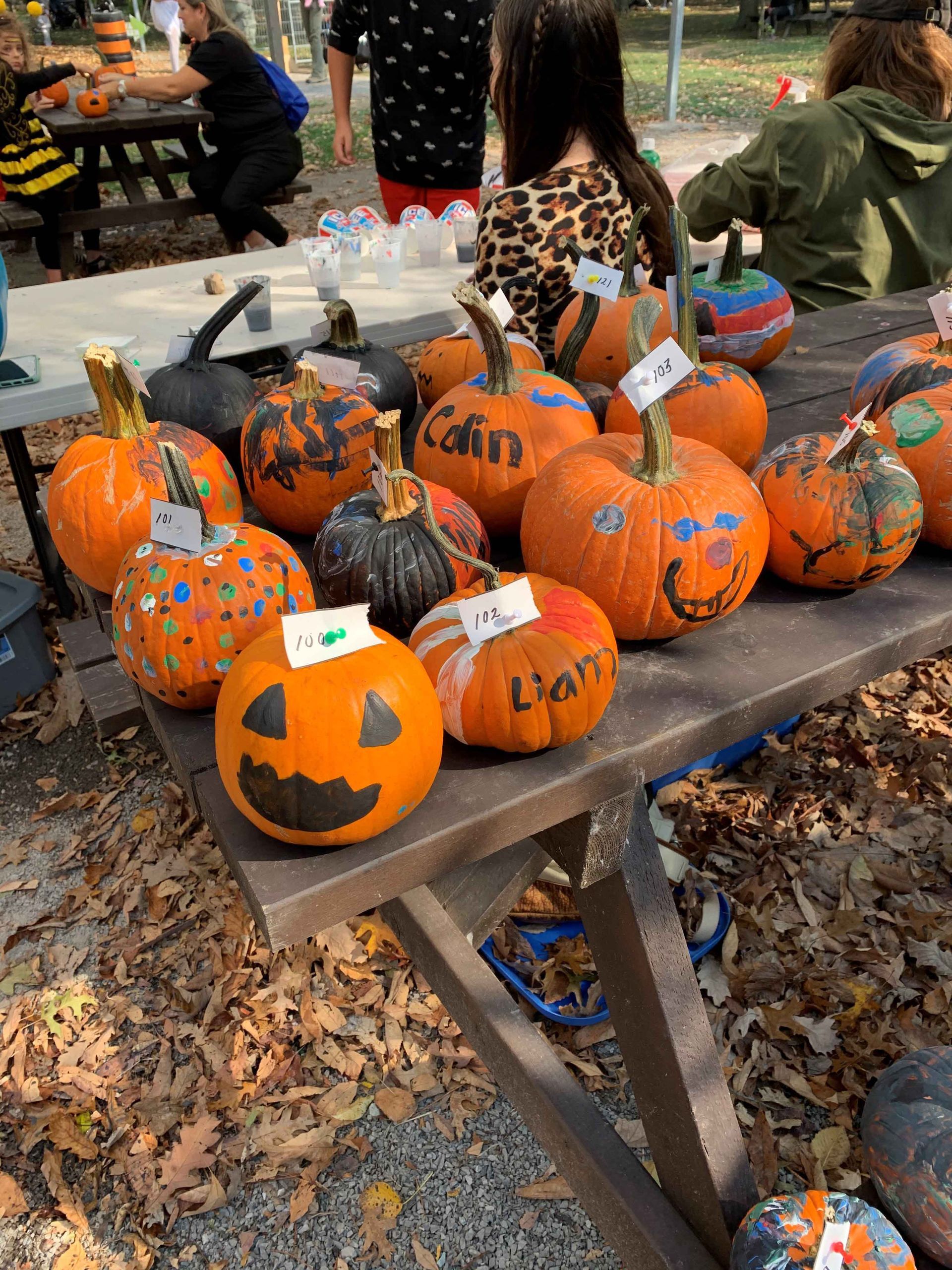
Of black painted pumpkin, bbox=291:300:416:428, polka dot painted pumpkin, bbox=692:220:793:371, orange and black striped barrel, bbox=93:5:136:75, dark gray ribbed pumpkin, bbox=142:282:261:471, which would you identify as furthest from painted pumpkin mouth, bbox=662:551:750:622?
orange and black striped barrel, bbox=93:5:136:75

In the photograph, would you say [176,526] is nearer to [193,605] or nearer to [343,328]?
[193,605]

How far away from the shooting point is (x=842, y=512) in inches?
62.9

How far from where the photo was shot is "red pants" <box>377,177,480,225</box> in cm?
472

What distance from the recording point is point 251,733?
124cm

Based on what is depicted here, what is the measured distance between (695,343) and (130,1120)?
2178 millimetres

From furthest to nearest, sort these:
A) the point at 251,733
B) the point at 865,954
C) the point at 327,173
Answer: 1. the point at 327,173
2. the point at 865,954
3. the point at 251,733

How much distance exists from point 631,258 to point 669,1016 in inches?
62.6

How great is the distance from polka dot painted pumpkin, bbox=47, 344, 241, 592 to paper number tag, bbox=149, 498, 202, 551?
0.62ft

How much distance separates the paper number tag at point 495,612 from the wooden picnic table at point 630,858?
8.4 inches

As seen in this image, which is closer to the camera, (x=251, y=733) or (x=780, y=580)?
(x=251, y=733)

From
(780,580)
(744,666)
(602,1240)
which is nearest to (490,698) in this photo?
(744,666)

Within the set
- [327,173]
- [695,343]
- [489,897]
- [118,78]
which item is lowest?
[327,173]

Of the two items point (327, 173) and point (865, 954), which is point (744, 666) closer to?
point (865, 954)

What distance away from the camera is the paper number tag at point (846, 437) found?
5.17ft
